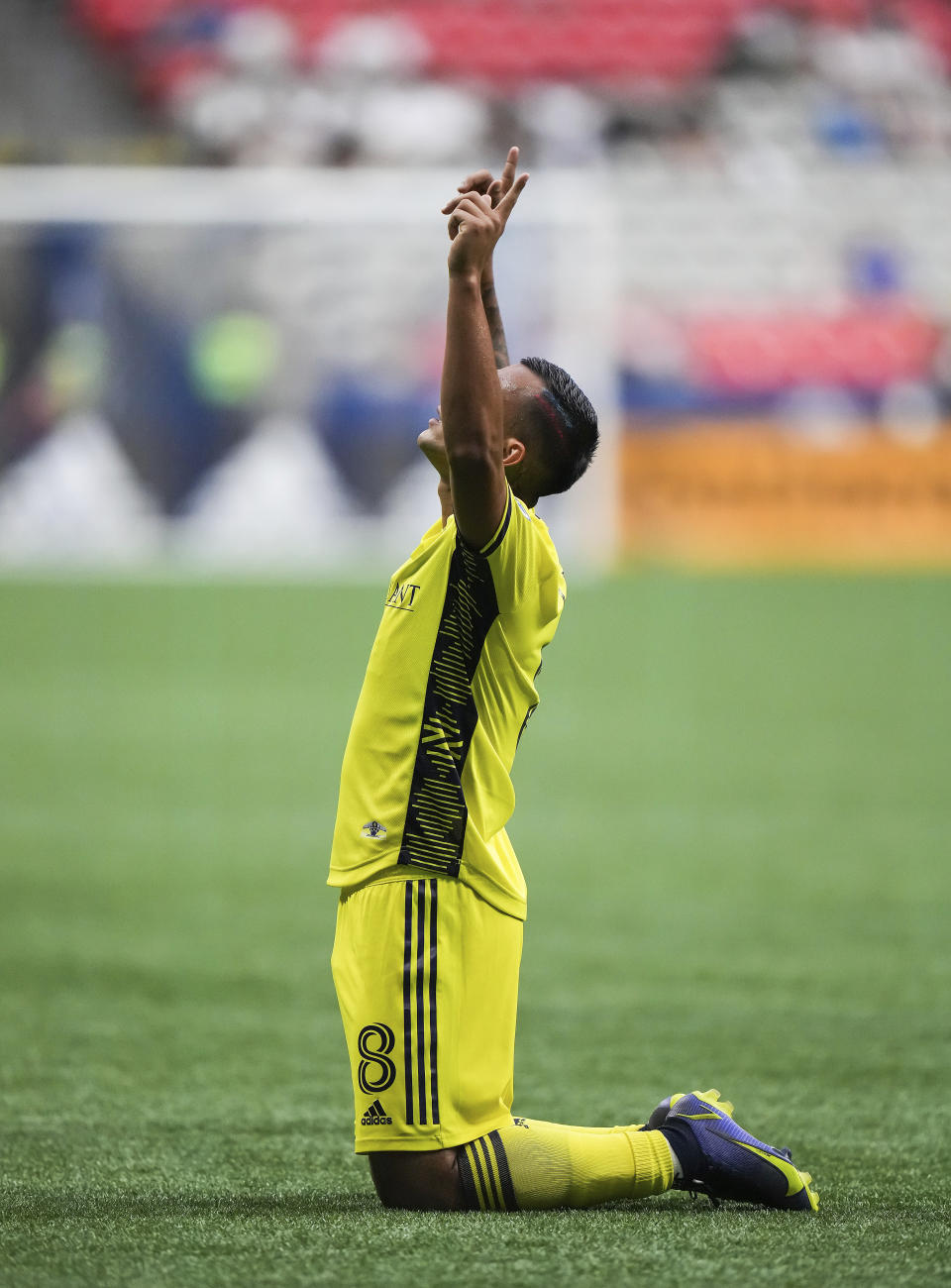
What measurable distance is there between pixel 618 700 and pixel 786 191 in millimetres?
10216

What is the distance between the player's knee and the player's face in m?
1.07

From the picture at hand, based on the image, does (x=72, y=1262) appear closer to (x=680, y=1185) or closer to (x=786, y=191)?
(x=680, y=1185)

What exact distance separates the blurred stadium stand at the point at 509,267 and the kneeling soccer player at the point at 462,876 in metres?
12.5

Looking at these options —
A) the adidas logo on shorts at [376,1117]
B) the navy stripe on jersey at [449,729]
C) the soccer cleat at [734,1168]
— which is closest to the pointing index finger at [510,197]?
the navy stripe on jersey at [449,729]

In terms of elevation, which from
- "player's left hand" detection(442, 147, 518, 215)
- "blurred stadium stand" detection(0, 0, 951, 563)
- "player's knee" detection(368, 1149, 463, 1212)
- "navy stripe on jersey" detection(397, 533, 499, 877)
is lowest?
"player's knee" detection(368, 1149, 463, 1212)

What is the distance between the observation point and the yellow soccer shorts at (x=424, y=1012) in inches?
110

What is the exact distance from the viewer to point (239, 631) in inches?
536

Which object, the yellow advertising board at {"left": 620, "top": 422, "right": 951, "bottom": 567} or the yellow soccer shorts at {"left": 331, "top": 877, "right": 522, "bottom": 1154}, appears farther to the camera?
the yellow advertising board at {"left": 620, "top": 422, "right": 951, "bottom": 567}

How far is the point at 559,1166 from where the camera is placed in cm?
289

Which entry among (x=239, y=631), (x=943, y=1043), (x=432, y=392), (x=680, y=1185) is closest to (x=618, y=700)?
(x=239, y=631)

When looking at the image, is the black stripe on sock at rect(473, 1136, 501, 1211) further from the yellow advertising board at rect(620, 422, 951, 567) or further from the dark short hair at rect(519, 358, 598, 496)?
the yellow advertising board at rect(620, 422, 951, 567)

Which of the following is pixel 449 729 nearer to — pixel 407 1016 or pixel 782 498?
pixel 407 1016

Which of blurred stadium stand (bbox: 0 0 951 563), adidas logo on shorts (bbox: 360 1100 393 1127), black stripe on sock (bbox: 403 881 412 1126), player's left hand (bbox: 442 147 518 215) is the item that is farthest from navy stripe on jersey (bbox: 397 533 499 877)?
blurred stadium stand (bbox: 0 0 951 563)

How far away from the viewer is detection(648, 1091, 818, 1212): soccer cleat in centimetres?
294
